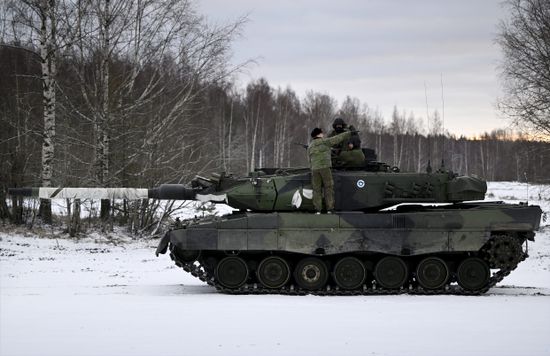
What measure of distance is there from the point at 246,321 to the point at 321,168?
12.1 ft

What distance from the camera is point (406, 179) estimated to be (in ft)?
40.2

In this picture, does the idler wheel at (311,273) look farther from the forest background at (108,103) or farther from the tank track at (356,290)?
the forest background at (108,103)

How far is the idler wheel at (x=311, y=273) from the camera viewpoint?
12.0 meters

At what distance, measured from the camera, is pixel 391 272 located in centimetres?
1201

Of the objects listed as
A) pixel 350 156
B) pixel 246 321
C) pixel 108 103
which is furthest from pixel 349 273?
pixel 108 103

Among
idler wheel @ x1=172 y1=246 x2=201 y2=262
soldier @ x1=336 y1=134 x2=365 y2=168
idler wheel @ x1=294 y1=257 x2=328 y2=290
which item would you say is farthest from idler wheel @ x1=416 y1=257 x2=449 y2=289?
idler wheel @ x1=172 y1=246 x2=201 y2=262

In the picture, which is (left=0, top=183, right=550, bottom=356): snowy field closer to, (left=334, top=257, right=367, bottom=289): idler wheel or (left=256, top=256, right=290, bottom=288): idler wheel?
(left=334, top=257, right=367, bottom=289): idler wheel

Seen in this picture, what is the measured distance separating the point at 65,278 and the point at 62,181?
808cm

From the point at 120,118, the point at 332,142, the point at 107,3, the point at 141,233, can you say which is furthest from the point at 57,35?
the point at 332,142

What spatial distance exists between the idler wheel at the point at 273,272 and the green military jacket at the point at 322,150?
67.6 inches

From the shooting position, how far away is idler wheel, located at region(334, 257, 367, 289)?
470 inches

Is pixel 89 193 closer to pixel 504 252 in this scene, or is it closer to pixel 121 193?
pixel 121 193

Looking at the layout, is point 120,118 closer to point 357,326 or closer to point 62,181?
point 62,181

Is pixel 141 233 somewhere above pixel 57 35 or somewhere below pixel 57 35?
below
